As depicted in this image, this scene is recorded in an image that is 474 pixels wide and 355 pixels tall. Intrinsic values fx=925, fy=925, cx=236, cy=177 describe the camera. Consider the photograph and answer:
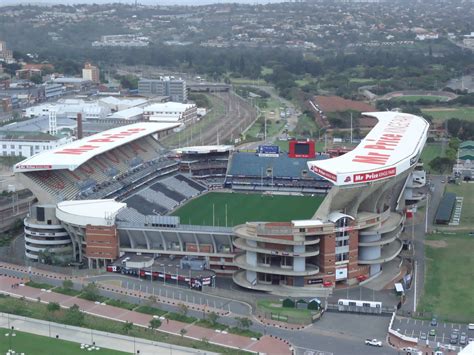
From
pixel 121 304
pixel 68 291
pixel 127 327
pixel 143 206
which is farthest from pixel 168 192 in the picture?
pixel 127 327

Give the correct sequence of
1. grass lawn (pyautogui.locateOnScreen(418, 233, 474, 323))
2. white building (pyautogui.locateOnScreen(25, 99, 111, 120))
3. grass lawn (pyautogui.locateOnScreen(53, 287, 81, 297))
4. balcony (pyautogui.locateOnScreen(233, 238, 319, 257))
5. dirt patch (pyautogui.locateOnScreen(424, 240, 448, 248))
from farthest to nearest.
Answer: white building (pyautogui.locateOnScreen(25, 99, 111, 120)) → dirt patch (pyautogui.locateOnScreen(424, 240, 448, 248)) → balcony (pyautogui.locateOnScreen(233, 238, 319, 257)) → grass lawn (pyautogui.locateOnScreen(53, 287, 81, 297)) → grass lawn (pyautogui.locateOnScreen(418, 233, 474, 323))

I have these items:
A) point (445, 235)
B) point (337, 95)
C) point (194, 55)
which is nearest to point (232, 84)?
point (337, 95)

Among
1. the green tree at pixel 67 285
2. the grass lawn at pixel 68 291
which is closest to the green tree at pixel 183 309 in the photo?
the grass lawn at pixel 68 291

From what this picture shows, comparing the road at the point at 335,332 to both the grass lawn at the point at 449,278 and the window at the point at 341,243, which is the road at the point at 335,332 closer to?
the grass lawn at the point at 449,278

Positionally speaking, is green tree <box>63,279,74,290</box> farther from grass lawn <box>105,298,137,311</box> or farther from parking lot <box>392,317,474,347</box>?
parking lot <box>392,317,474,347</box>

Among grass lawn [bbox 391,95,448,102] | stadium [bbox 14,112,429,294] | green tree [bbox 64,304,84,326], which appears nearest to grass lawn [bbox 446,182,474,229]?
stadium [bbox 14,112,429,294]

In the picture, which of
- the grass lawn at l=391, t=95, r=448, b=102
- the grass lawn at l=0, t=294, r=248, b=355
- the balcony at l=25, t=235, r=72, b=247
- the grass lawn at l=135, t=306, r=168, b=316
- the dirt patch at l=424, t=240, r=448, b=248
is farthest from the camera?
the grass lawn at l=391, t=95, r=448, b=102
